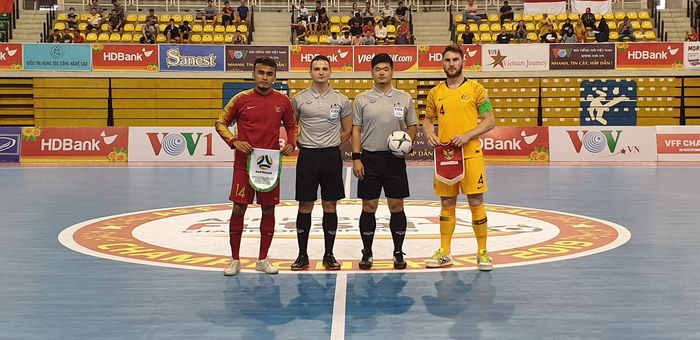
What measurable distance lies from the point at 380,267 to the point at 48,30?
24.7 metres

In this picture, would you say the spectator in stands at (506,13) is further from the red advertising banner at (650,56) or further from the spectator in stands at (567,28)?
the red advertising banner at (650,56)

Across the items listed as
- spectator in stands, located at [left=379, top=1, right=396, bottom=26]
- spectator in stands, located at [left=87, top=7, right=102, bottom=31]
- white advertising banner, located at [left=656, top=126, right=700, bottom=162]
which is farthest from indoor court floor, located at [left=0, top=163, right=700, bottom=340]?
spectator in stands, located at [left=379, top=1, right=396, bottom=26]

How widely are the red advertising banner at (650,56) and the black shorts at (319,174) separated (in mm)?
21321

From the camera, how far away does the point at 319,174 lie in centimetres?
768

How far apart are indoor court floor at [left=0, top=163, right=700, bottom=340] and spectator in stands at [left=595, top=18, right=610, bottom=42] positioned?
16.7m

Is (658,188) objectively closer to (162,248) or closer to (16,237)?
(162,248)

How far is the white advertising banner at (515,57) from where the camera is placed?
2644 centimetres

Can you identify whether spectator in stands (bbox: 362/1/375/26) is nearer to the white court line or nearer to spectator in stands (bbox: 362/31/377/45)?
spectator in stands (bbox: 362/31/377/45)

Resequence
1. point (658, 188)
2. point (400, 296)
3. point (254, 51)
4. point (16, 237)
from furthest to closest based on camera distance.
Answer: point (254, 51)
point (658, 188)
point (16, 237)
point (400, 296)

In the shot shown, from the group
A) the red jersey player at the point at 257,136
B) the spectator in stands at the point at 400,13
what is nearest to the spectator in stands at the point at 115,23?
the spectator in stands at the point at 400,13

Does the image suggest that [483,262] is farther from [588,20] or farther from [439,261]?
[588,20]

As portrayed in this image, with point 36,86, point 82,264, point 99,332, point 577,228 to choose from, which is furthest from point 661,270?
point 36,86

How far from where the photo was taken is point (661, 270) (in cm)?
756

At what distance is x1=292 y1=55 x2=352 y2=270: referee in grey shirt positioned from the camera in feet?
25.1
